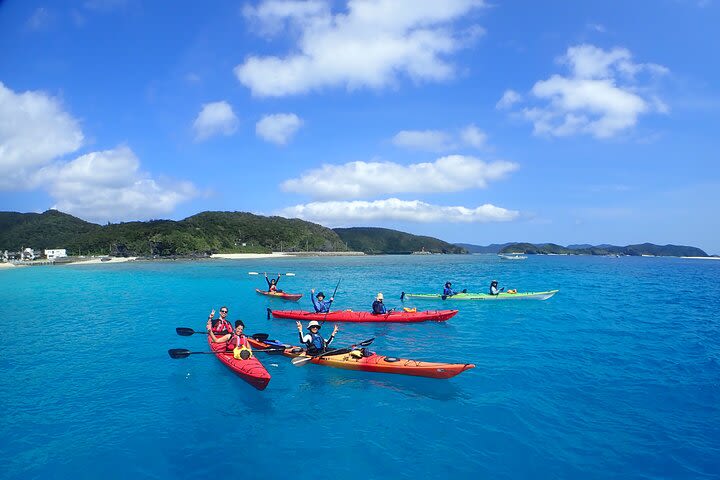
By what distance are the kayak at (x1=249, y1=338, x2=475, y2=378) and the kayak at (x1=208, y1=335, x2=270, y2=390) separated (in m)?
2.19

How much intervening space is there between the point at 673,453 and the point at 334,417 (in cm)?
937

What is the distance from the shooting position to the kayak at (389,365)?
14.3 m

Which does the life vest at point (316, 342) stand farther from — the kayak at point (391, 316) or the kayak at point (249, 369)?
the kayak at point (391, 316)

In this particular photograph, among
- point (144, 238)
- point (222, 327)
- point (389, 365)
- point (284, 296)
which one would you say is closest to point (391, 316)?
point (389, 365)

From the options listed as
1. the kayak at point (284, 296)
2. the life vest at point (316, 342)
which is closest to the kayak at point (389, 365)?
the life vest at point (316, 342)

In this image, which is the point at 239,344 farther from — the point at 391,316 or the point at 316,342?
the point at 391,316

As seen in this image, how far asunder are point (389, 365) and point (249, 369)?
206 inches

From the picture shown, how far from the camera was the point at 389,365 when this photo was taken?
14.9 metres

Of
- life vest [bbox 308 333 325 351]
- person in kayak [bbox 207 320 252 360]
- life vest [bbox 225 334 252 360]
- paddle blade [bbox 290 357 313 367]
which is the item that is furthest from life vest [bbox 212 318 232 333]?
paddle blade [bbox 290 357 313 367]

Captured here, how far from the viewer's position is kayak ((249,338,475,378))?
562 inches

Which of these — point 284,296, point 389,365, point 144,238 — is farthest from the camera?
point 144,238

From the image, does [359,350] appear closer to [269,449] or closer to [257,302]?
[269,449]

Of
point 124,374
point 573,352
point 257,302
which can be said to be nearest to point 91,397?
point 124,374

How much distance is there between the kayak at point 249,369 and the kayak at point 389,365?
7.17 ft
